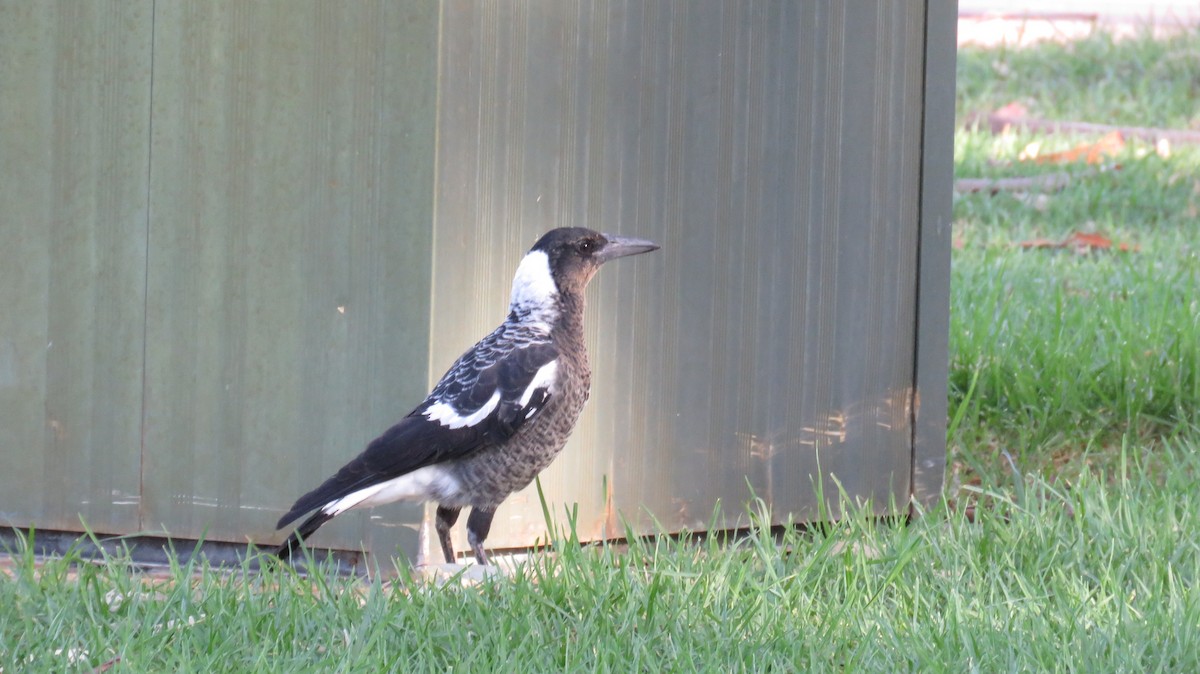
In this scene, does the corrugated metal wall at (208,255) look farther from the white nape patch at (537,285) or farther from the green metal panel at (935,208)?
the green metal panel at (935,208)

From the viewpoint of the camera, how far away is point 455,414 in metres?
3.20

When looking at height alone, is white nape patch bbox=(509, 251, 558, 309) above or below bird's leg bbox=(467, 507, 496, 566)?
above

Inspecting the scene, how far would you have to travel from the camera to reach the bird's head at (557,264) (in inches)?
130

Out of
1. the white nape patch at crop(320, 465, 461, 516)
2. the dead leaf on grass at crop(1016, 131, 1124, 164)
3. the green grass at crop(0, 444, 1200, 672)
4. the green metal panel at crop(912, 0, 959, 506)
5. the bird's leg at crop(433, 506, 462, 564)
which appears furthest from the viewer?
the dead leaf on grass at crop(1016, 131, 1124, 164)

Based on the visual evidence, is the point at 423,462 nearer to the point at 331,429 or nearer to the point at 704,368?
the point at 331,429

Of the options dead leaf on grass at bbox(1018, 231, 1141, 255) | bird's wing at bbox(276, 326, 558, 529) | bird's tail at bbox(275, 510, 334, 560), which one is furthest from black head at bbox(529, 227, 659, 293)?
dead leaf on grass at bbox(1018, 231, 1141, 255)

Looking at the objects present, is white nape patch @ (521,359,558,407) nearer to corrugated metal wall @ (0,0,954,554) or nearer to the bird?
the bird

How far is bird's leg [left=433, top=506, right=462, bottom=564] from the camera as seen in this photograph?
3.36m

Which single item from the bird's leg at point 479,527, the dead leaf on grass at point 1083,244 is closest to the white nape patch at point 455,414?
the bird's leg at point 479,527

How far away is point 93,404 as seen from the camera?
11.9 feet

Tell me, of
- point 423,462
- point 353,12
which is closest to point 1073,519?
point 423,462

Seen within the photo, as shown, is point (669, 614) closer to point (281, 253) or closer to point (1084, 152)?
point (281, 253)

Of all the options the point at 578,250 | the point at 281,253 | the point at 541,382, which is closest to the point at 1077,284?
the point at 578,250

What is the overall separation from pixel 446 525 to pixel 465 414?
308 millimetres
